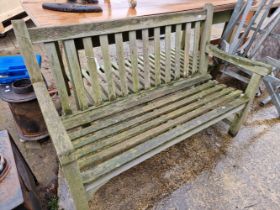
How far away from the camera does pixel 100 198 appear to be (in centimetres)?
161

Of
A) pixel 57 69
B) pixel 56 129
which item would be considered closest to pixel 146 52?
pixel 57 69

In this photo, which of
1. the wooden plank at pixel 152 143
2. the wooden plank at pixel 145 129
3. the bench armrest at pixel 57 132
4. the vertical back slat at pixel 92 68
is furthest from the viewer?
the vertical back slat at pixel 92 68

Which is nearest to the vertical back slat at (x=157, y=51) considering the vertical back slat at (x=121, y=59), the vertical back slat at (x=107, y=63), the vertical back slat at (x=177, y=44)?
the vertical back slat at (x=177, y=44)

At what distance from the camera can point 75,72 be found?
1.47 meters

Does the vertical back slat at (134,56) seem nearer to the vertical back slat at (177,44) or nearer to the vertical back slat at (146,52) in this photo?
the vertical back slat at (146,52)

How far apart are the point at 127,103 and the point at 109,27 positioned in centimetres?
62

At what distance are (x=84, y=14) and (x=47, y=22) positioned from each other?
1.13ft

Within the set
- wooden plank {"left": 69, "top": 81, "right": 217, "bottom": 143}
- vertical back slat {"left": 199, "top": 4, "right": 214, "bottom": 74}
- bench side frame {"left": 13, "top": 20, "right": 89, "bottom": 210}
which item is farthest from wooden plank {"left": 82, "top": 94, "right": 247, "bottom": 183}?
vertical back slat {"left": 199, "top": 4, "right": 214, "bottom": 74}

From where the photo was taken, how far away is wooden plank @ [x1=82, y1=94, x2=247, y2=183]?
3.98 ft

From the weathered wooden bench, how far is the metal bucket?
0.40m

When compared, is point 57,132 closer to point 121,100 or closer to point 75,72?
point 75,72

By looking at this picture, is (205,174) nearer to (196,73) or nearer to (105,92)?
(196,73)

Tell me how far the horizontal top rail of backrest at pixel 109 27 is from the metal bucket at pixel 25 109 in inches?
26.2

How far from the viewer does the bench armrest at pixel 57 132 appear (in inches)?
37.3
